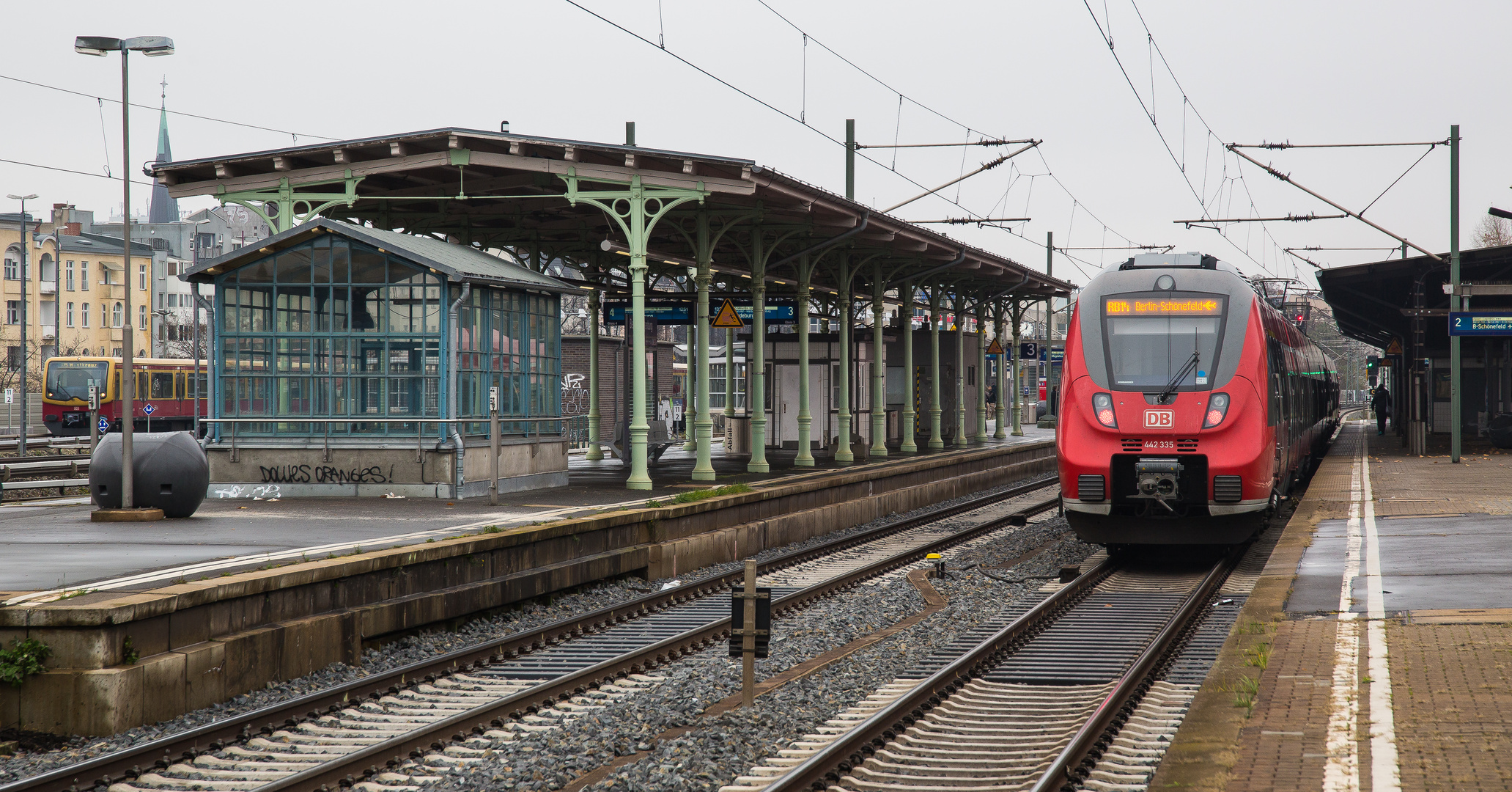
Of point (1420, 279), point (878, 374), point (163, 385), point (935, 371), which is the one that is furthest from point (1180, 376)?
Answer: point (163, 385)

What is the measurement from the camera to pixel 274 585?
8930 mm

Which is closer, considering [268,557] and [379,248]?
[268,557]

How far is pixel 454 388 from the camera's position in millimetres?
16609

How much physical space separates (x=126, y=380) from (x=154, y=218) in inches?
5524

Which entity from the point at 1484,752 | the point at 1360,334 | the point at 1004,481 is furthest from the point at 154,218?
the point at 1484,752

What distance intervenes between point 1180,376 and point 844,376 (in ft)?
44.3

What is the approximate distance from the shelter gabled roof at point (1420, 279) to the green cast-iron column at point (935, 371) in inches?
379

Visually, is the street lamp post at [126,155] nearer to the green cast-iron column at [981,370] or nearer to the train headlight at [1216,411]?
the train headlight at [1216,411]

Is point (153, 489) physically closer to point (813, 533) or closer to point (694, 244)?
point (813, 533)

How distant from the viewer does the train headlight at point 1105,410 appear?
541 inches

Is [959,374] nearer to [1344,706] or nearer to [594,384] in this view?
[594,384]

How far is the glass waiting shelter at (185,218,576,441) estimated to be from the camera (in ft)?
54.5

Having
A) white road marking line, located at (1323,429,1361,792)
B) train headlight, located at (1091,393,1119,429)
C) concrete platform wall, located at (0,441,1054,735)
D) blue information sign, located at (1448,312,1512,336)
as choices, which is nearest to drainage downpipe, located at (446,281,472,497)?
concrete platform wall, located at (0,441,1054,735)

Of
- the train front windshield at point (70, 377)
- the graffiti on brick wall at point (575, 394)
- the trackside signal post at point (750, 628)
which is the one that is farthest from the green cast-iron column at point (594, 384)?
the train front windshield at point (70, 377)
